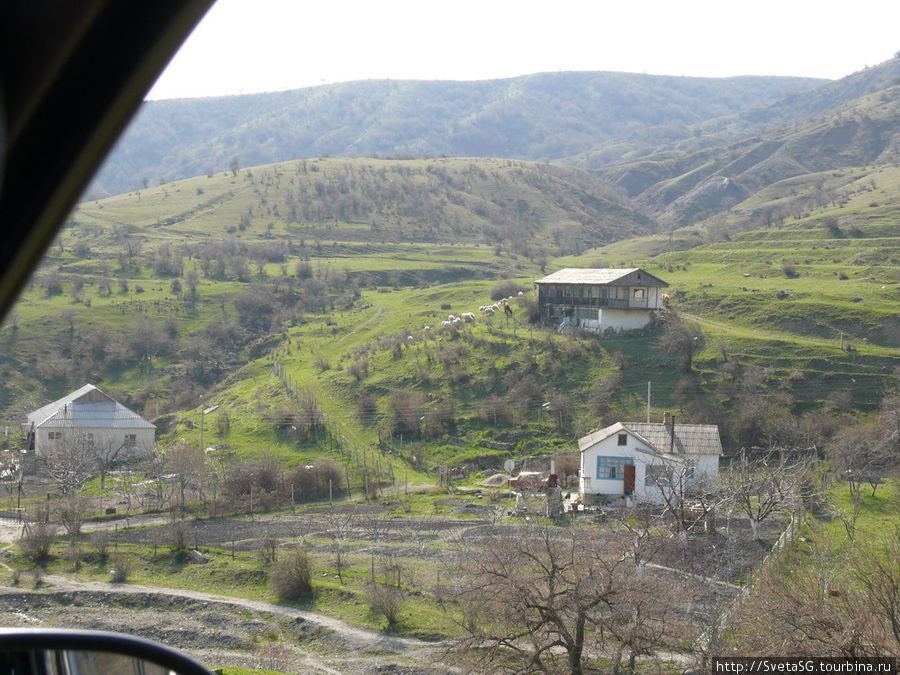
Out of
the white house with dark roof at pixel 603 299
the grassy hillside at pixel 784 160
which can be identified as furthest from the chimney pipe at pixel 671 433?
the grassy hillside at pixel 784 160

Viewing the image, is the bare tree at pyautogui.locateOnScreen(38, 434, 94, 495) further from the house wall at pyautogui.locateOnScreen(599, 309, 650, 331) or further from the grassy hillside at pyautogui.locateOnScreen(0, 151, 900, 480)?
the house wall at pyautogui.locateOnScreen(599, 309, 650, 331)

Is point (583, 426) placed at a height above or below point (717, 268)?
below

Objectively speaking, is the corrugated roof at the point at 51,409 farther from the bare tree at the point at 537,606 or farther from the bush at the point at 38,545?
the bare tree at the point at 537,606

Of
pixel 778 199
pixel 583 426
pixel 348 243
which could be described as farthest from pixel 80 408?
pixel 778 199

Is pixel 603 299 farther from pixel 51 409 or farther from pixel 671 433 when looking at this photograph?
pixel 51 409

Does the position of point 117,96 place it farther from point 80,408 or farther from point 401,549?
point 80,408

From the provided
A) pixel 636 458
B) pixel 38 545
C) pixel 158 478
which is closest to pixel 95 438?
pixel 158 478

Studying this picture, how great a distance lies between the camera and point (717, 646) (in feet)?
45.4

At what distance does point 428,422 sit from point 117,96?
4377cm

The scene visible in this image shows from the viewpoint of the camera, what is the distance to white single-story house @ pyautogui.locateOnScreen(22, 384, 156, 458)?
41656mm

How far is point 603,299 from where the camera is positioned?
56.2 meters

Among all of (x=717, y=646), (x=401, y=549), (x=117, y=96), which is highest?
(x=117, y=96)

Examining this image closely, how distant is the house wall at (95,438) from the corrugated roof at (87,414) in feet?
0.77

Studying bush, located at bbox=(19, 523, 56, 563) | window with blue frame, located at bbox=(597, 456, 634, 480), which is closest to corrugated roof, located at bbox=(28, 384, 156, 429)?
bush, located at bbox=(19, 523, 56, 563)
